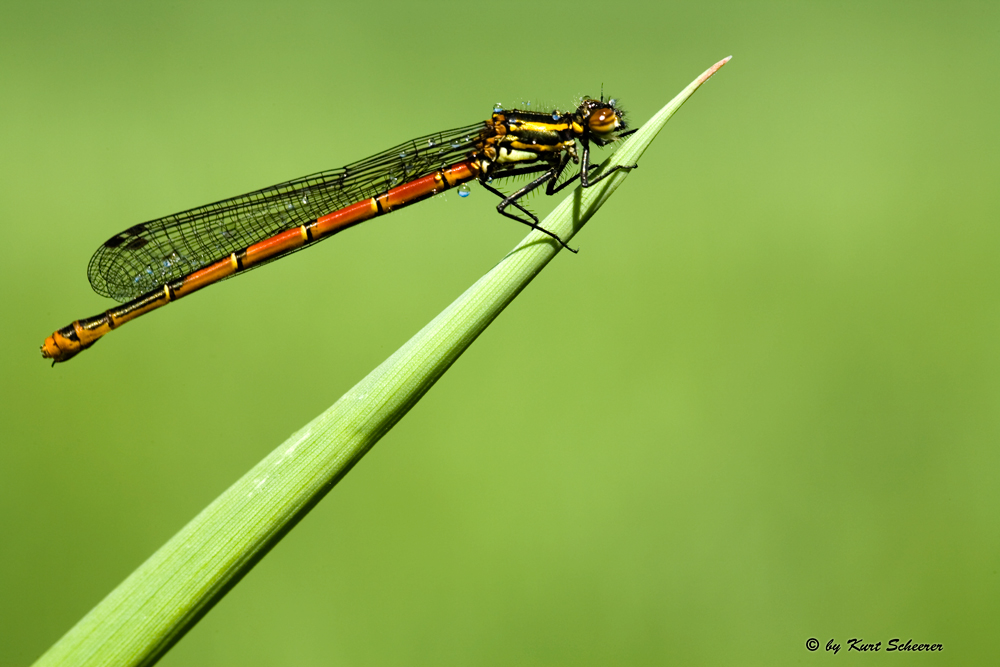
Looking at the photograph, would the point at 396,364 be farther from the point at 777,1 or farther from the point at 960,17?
the point at 960,17

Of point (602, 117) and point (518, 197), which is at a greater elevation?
point (602, 117)

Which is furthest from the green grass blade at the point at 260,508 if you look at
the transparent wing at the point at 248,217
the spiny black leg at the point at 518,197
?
the transparent wing at the point at 248,217

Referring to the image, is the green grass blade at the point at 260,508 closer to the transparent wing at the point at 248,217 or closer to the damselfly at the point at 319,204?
the damselfly at the point at 319,204

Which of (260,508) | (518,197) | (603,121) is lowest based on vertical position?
(260,508)

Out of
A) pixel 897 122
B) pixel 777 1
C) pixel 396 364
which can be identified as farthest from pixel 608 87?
pixel 396 364

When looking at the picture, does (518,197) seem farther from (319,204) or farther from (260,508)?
(260,508)

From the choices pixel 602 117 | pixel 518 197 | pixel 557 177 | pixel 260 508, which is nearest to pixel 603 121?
pixel 602 117
